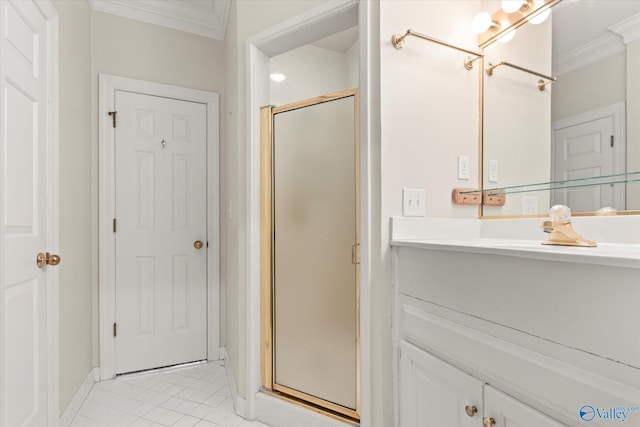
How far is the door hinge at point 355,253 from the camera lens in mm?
1653

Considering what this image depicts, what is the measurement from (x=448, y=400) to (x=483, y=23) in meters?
1.63

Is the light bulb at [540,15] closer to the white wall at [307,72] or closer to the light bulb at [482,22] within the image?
the light bulb at [482,22]

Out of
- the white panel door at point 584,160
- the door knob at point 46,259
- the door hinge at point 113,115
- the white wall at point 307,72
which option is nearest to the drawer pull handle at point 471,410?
the white panel door at point 584,160

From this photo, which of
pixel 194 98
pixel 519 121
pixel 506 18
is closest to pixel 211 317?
pixel 194 98

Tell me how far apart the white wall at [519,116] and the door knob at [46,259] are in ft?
6.83

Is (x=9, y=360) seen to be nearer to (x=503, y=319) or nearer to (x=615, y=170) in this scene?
(x=503, y=319)

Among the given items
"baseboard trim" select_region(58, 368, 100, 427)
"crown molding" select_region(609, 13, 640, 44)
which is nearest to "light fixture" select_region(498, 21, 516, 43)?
"crown molding" select_region(609, 13, 640, 44)

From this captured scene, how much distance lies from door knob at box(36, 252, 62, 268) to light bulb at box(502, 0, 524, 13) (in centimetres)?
241

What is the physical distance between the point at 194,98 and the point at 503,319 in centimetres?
263

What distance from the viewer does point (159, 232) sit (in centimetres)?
257

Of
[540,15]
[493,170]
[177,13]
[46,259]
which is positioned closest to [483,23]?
[540,15]

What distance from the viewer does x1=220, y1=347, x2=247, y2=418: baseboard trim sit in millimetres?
1931

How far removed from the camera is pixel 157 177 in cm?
257

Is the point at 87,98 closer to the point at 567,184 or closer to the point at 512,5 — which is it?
the point at 512,5
